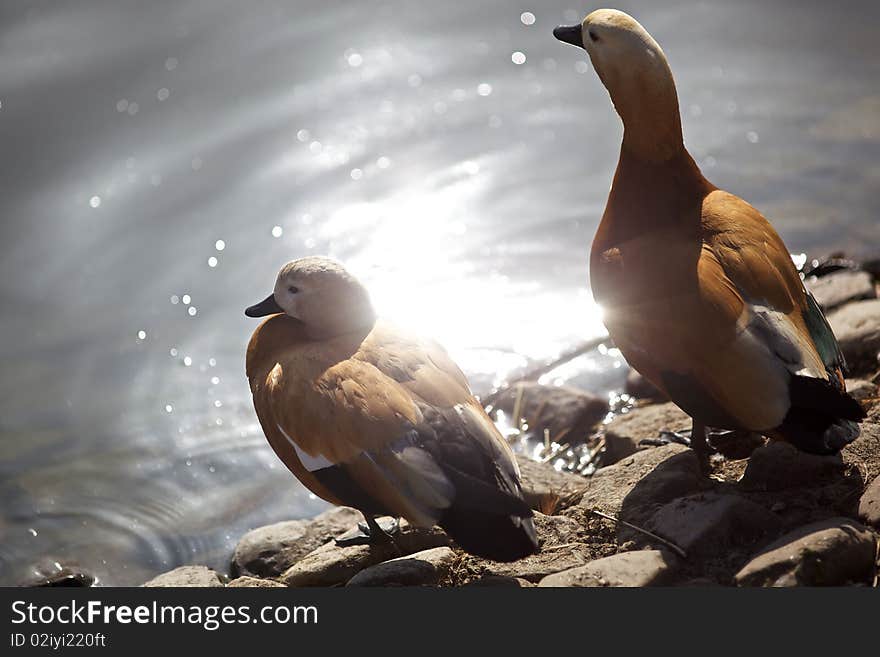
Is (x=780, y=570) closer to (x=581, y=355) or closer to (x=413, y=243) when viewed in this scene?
(x=581, y=355)

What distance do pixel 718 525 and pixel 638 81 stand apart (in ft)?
5.92

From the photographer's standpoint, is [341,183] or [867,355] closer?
[867,355]

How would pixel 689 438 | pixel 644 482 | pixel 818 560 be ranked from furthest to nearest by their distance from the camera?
pixel 689 438 < pixel 644 482 < pixel 818 560

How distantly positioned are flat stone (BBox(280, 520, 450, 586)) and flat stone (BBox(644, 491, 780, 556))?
1056mm

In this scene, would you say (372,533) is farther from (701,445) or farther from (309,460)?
(701,445)

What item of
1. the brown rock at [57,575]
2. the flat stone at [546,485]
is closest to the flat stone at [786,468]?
the flat stone at [546,485]

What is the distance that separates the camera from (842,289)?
614cm

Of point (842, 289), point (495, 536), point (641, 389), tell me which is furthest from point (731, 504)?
point (842, 289)

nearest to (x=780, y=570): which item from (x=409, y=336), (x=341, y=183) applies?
(x=409, y=336)

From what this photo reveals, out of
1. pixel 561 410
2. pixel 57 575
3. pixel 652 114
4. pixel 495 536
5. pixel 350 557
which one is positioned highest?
pixel 652 114

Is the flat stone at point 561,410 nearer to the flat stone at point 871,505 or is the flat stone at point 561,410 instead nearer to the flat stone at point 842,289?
the flat stone at point 842,289

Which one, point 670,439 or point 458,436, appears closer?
point 458,436

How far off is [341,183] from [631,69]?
12.0 feet

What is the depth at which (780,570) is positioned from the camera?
3494mm
